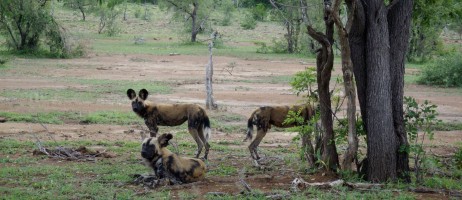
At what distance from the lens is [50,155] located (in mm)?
10648

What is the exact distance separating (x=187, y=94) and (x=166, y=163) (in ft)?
40.6

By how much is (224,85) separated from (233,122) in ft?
26.0

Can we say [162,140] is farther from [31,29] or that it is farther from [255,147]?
[31,29]

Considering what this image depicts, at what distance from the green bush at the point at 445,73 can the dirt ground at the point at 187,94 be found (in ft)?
3.82

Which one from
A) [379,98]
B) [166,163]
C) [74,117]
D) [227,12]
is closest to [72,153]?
[166,163]

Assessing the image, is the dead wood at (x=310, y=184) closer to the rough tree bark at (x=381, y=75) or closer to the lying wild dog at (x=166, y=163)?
the rough tree bark at (x=381, y=75)

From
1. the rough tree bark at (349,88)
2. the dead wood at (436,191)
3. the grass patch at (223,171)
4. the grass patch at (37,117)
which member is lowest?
the grass patch at (37,117)

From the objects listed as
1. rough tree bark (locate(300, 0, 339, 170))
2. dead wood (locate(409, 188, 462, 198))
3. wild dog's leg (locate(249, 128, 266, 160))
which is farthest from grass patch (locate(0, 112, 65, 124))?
dead wood (locate(409, 188, 462, 198))

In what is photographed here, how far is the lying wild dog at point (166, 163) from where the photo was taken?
336 inches

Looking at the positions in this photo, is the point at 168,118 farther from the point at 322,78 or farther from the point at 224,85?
the point at 224,85

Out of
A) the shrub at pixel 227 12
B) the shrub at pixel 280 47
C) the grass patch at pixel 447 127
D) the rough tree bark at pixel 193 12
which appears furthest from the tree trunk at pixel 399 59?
the shrub at pixel 227 12

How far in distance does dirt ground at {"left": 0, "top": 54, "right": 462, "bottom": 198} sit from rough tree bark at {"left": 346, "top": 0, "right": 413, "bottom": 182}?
77 cm

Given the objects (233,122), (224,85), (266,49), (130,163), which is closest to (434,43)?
(266,49)

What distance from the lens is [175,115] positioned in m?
11.6
